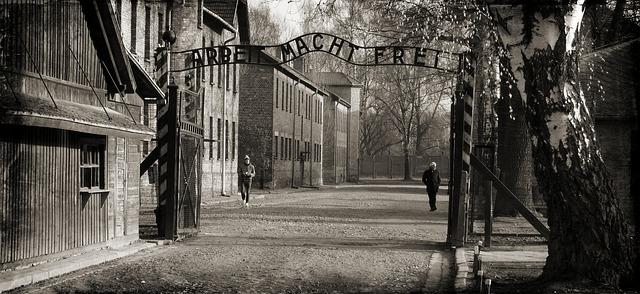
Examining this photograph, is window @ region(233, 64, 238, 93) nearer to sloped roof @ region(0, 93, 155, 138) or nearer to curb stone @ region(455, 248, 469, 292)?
sloped roof @ region(0, 93, 155, 138)

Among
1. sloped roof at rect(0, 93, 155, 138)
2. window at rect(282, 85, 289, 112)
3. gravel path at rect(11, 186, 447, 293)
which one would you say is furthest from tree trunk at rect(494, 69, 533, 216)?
window at rect(282, 85, 289, 112)

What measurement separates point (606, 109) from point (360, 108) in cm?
7073

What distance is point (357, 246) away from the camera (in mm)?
19344

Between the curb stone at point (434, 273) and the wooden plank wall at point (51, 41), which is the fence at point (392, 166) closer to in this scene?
the curb stone at point (434, 273)

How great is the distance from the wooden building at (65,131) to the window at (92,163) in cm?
2

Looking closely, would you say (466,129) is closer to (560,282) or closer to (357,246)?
(357,246)

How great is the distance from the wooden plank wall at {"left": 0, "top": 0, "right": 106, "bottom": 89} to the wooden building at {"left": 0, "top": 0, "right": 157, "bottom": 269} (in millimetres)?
16

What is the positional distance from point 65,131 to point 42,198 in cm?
157

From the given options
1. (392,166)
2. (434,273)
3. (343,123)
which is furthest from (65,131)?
(392,166)

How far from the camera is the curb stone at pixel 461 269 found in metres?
13.0

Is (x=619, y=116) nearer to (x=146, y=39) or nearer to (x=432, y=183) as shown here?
(x=432, y=183)

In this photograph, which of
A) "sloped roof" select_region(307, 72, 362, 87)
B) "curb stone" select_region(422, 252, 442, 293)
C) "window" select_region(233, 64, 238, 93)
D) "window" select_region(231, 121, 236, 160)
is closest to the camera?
"curb stone" select_region(422, 252, 442, 293)

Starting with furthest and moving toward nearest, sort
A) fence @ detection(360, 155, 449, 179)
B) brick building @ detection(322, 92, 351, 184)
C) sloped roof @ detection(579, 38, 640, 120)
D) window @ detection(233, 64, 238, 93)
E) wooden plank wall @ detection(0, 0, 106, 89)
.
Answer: fence @ detection(360, 155, 449, 179) → brick building @ detection(322, 92, 351, 184) → window @ detection(233, 64, 238, 93) → sloped roof @ detection(579, 38, 640, 120) → wooden plank wall @ detection(0, 0, 106, 89)

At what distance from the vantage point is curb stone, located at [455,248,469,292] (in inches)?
513
